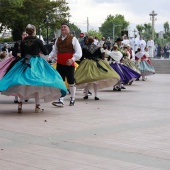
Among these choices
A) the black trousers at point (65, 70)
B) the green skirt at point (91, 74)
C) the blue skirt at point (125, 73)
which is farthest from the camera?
the blue skirt at point (125, 73)

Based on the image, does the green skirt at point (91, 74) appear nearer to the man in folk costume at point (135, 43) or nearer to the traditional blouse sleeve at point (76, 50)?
the traditional blouse sleeve at point (76, 50)

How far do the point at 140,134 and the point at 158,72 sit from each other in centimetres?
2636

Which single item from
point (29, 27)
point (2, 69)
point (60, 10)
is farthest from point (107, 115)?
point (60, 10)

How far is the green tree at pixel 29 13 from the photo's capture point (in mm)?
53103

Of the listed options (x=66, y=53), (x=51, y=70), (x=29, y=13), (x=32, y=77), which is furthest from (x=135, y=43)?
(x=32, y=77)

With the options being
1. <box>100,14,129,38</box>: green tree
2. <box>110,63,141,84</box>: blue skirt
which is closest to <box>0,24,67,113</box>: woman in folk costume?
<box>110,63,141,84</box>: blue skirt

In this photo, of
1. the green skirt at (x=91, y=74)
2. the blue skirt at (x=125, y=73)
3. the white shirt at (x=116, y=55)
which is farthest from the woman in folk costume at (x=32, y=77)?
the blue skirt at (x=125, y=73)

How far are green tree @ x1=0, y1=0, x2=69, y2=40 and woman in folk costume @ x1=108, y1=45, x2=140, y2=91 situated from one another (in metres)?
32.2

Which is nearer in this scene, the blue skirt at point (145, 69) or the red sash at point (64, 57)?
the red sash at point (64, 57)

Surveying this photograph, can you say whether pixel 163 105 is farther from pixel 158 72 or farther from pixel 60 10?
pixel 60 10

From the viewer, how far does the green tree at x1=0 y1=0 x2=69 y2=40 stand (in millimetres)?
53103

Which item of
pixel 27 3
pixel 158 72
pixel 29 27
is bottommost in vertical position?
pixel 158 72

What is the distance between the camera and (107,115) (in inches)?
460

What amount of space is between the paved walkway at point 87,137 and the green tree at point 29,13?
39378mm
